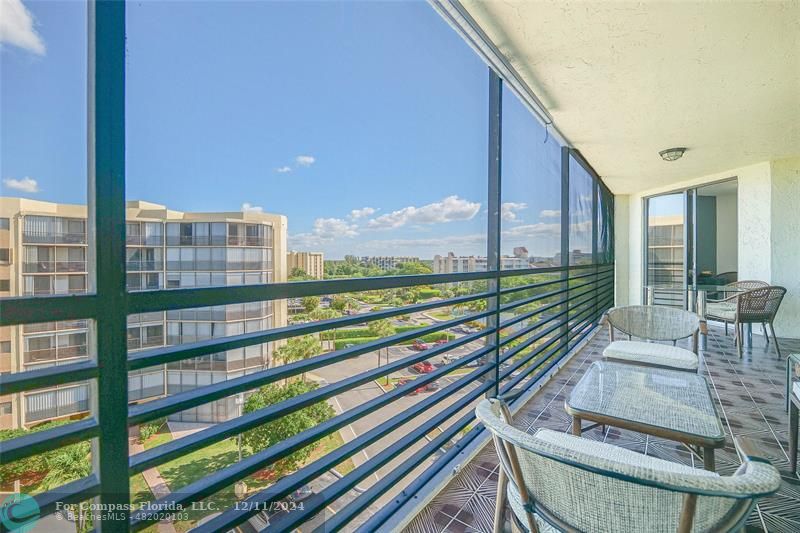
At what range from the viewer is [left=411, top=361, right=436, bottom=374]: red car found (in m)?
1.67

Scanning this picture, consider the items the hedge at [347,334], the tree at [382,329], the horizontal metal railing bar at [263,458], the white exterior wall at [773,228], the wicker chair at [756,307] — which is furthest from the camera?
the white exterior wall at [773,228]

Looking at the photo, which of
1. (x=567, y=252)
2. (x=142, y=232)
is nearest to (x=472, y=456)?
(x=142, y=232)

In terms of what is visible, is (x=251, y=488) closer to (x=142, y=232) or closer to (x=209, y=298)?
(x=209, y=298)

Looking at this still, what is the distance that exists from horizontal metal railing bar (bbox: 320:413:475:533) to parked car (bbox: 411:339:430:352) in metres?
0.46

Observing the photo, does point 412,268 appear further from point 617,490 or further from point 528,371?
point 528,371

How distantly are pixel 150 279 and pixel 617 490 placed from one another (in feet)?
3.72

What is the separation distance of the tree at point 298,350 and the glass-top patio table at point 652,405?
3.56 feet

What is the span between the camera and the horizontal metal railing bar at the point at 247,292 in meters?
0.77

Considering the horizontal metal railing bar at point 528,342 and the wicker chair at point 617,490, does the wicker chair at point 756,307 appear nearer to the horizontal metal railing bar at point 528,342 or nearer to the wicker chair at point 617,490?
the horizontal metal railing bar at point 528,342

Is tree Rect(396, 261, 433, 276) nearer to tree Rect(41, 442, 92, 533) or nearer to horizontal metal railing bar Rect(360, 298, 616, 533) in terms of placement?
horizontal metal railing bar Rect(360, 298, 616, 533)

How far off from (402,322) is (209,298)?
901 mm

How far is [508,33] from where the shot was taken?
191 cm

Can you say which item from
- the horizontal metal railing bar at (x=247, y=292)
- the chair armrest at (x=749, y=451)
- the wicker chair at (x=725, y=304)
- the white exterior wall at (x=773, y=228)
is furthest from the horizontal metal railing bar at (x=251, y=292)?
the white exterior wall at (x=773, y=228)

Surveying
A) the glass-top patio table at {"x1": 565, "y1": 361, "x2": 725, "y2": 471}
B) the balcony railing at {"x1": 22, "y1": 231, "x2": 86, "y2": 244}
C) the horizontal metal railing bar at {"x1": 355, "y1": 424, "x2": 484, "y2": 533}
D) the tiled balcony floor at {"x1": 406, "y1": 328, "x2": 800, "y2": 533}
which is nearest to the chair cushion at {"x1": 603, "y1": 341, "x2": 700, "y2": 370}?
the glass-top patio table at {"x1": 565, "y1": 361, "x2": 725, "y2": 471}
